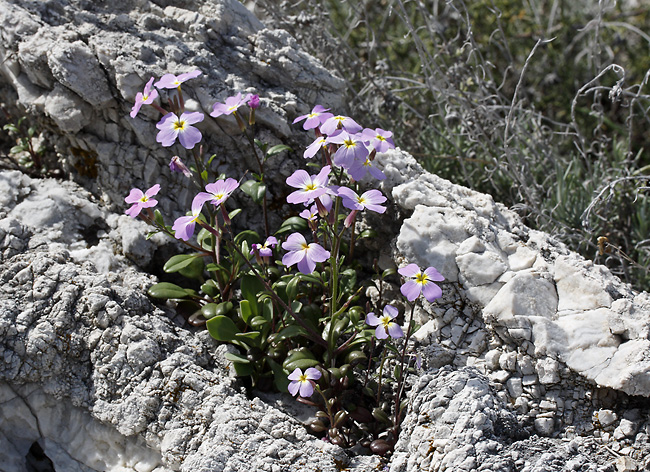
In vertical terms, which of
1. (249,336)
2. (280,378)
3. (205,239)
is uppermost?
(205,239)

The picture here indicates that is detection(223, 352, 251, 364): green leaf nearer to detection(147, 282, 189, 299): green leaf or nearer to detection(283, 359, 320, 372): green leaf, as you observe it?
detection(283, 359, 320, 372): green leaf

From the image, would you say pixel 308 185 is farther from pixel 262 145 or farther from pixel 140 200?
pixel 140 200

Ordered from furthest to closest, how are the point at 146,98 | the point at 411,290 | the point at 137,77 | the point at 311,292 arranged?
the point at 137,77 → the point at 311,292 → the point at 146,98 → the point at 411,290

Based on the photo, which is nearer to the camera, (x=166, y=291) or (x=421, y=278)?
(x=421, y=278)

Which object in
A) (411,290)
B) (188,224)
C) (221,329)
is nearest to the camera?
(411,290)

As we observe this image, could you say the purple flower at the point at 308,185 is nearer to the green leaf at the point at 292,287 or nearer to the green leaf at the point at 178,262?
the green leaf at the point at 292,287

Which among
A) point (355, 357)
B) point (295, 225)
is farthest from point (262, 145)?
point (355, 357)

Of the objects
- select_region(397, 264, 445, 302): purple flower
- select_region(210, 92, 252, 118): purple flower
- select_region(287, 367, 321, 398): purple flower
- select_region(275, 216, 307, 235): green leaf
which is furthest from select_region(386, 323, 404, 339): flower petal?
select_region(210, 92, 252, 118): purple flower

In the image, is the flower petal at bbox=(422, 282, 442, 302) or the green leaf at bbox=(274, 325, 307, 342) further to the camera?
the green leaf at bbox=(274, 325, 307, 342)
